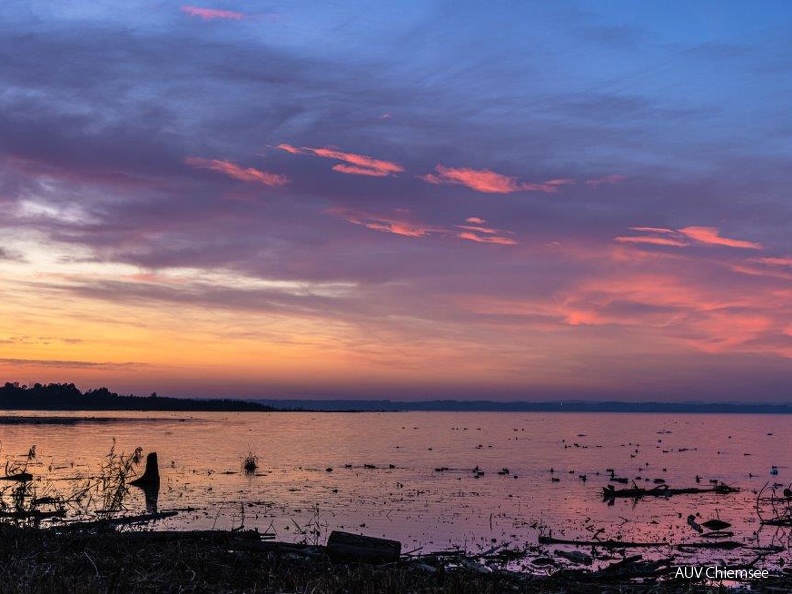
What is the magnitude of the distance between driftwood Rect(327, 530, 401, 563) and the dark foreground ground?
29 centimetres

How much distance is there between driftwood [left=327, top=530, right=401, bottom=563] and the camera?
17172mm

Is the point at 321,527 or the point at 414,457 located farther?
the point at 414,457

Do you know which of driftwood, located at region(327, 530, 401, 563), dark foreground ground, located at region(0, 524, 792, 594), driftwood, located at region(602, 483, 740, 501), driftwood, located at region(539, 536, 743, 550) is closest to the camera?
dark foreground ground, located at region(0, 524, 792, 594)

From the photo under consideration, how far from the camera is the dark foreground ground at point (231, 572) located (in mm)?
12508

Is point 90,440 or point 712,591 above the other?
point 712,591

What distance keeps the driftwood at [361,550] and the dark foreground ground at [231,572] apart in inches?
11.3

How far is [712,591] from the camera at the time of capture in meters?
13.2

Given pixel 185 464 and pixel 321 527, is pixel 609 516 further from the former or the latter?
pixel 185 464

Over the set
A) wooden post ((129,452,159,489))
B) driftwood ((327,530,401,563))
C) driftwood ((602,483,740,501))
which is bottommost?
driftwood ((602,483,740,501))

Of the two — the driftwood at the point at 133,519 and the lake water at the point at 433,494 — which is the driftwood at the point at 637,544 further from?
the driftwood at the point at 133,519

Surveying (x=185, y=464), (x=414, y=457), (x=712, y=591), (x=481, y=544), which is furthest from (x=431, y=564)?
(x=414, y=457)

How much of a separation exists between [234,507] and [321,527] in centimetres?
678

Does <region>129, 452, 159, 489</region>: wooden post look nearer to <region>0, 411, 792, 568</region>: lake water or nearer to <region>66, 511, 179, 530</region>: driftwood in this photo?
<region>0, 411, 792, 568</region>: lake water

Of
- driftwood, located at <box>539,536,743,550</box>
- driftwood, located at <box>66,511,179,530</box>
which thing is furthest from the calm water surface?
driftwood, located at <box>539,536,743,550</box>
